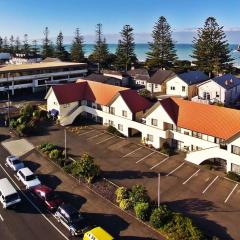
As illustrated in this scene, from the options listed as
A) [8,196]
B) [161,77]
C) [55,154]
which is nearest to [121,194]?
[8,196]

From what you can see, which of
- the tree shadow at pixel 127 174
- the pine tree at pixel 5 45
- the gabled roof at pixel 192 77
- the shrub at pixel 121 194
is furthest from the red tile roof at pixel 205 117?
the pine tree at pixel 5 45

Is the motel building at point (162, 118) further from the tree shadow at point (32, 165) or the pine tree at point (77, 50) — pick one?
the pine tree at point (77, 50)

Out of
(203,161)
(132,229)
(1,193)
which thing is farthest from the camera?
(203,161)

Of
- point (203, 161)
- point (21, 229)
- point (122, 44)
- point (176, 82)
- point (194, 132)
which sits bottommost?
point (21, 229)

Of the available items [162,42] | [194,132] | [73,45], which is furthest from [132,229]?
[73,45]

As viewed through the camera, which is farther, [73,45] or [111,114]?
[73,45]

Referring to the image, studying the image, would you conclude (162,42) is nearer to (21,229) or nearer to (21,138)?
(21,138)

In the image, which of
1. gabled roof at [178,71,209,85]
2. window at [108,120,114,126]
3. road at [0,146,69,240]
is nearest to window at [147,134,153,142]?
window at [108,120,114,126]
